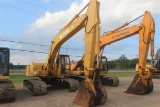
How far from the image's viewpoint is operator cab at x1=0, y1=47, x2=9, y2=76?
10539mm

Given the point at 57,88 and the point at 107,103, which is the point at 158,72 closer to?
the point at 57,88

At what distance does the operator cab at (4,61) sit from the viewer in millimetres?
10539

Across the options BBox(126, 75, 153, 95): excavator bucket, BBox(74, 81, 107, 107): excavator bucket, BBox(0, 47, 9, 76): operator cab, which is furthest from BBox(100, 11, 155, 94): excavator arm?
BBox(0, 47, 9, 76): operator cab

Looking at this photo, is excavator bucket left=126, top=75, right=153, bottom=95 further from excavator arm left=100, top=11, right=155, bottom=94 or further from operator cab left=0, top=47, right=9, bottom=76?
operator cab left=0, top=47, right=9, bottom=76

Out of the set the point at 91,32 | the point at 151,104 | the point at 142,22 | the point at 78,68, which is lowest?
the point at 151,104

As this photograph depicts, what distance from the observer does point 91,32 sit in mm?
10188

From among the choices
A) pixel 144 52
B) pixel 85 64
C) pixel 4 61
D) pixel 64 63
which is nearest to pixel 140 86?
pixel 144 52

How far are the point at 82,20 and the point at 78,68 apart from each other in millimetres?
7509

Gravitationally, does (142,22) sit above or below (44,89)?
above

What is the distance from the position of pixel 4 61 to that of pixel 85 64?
3407mm

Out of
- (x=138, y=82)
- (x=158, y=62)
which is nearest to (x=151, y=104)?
(x=138, y=82)

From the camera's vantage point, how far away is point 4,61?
10.7 metres

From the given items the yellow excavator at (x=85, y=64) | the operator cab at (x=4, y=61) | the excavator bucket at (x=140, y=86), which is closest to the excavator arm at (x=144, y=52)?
the excavator bucket at (x=140, y=86)

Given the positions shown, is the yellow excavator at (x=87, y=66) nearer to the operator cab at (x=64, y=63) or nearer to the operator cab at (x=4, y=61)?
the operator cab at (x=64, y=63)
